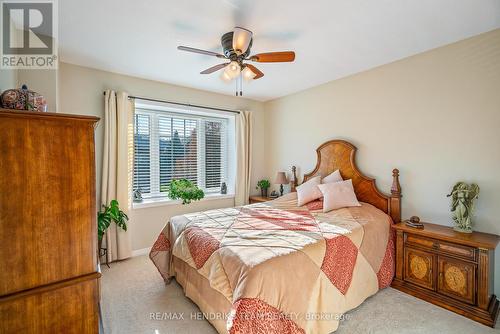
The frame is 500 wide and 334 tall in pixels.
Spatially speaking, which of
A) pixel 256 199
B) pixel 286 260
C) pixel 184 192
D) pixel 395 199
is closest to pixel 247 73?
pixel 286 260

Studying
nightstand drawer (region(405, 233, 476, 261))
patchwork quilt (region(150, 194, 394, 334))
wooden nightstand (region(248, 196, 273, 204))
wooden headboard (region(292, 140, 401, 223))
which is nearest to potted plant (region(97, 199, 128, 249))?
patchwork quilt (region(150, 194, 394, 334))

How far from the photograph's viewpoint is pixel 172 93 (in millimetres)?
3838

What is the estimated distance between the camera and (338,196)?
3.07 m

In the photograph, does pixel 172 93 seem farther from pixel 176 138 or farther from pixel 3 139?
pixel 3 139

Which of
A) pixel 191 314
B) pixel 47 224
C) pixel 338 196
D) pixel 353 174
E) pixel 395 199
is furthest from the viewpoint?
pixel 353 174

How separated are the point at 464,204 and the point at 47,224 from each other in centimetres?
328

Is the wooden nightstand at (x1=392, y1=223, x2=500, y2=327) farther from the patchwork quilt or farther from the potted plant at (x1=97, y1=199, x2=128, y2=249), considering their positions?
the potted plant at (x1=97, y1=199, x2=128, y2=249)

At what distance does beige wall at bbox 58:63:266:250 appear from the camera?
3.03 meters

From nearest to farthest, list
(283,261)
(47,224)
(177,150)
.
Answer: (47,224), (283,261), (177,150)

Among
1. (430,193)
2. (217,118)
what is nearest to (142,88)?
(217,118)

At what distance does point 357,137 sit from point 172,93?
9.76ft

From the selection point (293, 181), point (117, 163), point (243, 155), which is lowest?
point (293, 181)

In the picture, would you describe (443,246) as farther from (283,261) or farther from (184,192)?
(184,192)

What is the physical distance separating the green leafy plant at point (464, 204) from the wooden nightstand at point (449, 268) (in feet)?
0.32
